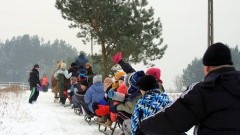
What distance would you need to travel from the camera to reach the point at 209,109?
316 centimetres

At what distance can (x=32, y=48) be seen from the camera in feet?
429

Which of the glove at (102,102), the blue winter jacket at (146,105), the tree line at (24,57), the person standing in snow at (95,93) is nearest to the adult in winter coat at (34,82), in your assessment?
the person standing in snow at (95,93)

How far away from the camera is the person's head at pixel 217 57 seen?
131 inches

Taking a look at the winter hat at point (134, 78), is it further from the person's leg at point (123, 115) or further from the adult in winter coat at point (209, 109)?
the adult in winter coat at point (209, 109)

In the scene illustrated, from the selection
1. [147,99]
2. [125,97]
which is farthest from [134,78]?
[147,99]

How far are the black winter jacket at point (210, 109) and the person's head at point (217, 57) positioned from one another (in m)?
0.10

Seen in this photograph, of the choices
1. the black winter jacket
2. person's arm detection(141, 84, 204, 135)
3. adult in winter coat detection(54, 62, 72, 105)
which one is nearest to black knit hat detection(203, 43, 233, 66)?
the black winter jacket

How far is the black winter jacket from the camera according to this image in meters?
3.14

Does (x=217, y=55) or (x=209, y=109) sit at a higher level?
(x=217, y=55)

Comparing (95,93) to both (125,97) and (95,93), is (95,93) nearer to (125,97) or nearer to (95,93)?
(95,93)

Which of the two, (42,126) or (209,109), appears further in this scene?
(42,126)

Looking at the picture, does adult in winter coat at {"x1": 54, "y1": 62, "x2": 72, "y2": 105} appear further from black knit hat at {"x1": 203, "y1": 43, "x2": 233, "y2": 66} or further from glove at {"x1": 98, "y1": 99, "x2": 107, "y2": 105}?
black knit hat at {"x1": 203, "y1": 43, "x2": 233, "y2": 66}

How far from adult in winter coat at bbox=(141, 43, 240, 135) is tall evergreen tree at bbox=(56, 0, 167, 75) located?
25162 millimetres

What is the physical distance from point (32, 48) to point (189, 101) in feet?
428
